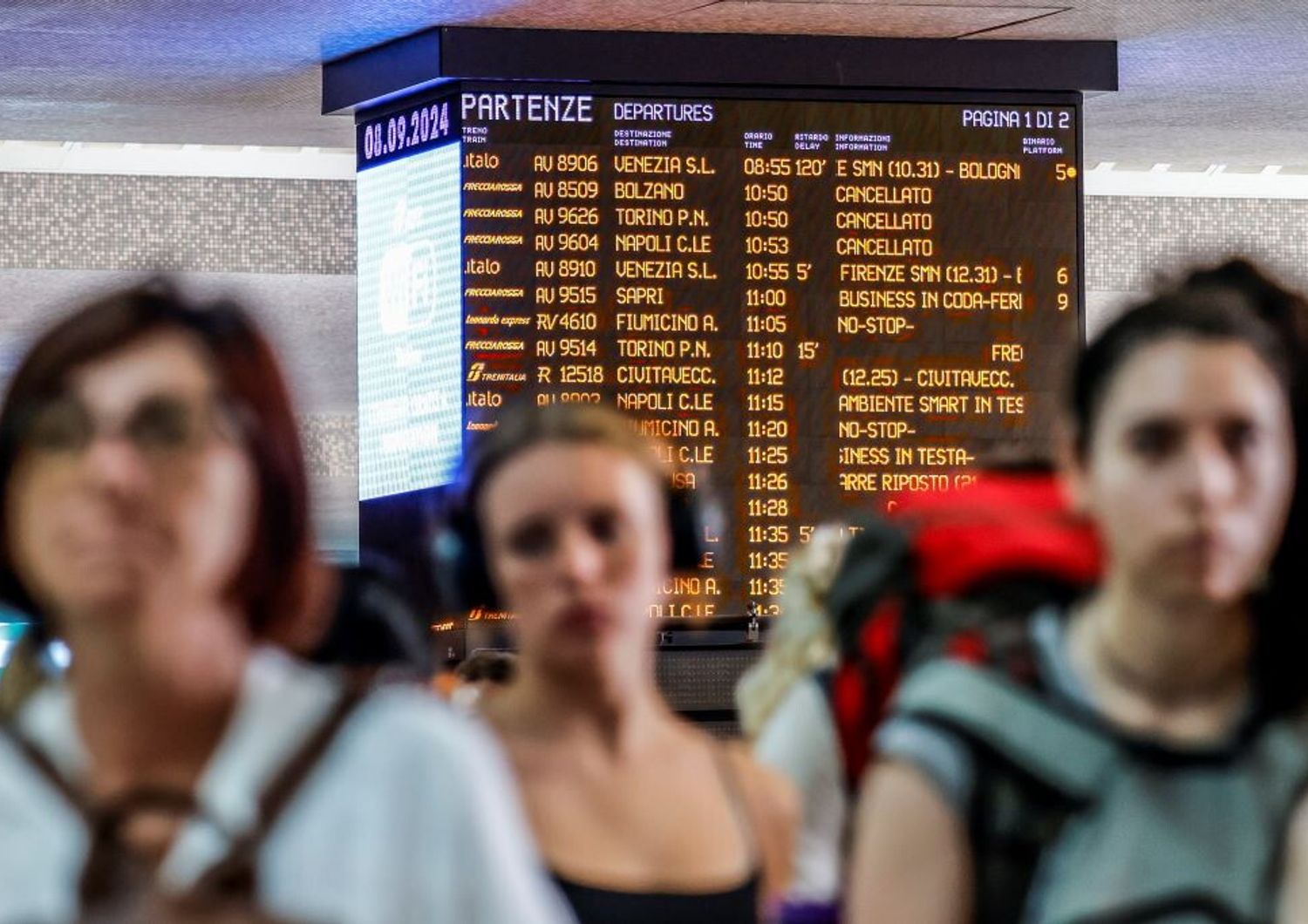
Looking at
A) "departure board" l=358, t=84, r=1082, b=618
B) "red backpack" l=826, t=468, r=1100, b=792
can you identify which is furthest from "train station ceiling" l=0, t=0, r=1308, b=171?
"red backpack" l=826, t=468, r=1100, b=792

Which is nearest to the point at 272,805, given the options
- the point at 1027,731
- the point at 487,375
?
the point at 1027,731

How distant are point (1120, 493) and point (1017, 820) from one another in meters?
0.22

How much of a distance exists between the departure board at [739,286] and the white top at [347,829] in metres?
6.81

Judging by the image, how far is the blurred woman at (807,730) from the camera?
247 cm

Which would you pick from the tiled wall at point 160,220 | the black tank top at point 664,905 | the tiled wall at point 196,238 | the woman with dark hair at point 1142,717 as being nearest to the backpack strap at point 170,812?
the woman with dark hair at point 1142,717

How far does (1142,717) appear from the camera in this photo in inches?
65.3

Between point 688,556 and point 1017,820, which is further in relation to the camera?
point 688,556

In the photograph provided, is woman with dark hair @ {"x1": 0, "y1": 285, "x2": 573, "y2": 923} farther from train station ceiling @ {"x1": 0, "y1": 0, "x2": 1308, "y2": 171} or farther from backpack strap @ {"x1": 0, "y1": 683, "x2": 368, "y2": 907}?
train station ceiling @ {"x1": 0, "y1": 0, "x2": 1308, "y2": 171}

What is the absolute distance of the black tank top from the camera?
7.20 ft

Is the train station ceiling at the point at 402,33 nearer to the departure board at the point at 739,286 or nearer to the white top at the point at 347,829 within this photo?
the departure board at the point at 739,286

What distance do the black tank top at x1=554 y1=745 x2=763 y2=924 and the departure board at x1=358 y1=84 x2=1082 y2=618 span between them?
5865 millimetres

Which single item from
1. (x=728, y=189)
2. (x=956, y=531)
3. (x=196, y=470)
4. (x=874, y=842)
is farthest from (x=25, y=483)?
(x=728, y=189)

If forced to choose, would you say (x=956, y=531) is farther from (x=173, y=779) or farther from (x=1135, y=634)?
(x=173, y=779)

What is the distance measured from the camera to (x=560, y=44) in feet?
27.8
